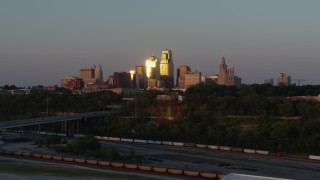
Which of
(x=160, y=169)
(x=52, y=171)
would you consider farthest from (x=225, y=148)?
(x=52, y=171)

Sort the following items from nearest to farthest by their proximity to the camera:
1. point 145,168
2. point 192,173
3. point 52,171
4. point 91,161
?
1. point 192,173
2. point 52,171
3. point 145,168
4. point 91,161

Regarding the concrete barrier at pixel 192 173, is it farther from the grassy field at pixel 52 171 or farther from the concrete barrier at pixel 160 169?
the grassy field at pixel 52 171

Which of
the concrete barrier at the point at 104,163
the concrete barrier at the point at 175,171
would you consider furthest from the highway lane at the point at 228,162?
the concrete barrier at the point at 104,163

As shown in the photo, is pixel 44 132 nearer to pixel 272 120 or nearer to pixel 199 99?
pixel 199 99

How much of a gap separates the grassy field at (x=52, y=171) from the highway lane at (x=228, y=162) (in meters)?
6.89

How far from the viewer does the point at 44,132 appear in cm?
7756

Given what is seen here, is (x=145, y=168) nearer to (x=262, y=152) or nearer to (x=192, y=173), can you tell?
(x=192, y=173)

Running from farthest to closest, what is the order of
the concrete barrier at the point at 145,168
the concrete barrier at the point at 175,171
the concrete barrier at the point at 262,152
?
the concrete barrier at the point at 262,152 → the concrete barrier at the point at 145,168 → the concrete barrier at the point at 175,171

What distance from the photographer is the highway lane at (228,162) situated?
40.6 m

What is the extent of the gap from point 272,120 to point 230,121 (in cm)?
577

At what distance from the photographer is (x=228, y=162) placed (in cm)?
4559

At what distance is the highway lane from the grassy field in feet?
22.6

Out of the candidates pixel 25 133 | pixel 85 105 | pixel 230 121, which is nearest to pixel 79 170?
pixel 230 121

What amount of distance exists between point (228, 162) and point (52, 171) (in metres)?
16.1
